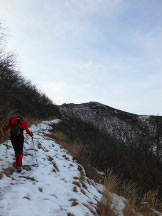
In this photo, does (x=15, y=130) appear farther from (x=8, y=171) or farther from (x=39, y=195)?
(x=39, y=195)

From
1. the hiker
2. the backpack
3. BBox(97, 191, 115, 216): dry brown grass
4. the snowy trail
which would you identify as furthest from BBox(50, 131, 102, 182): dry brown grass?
the backpack

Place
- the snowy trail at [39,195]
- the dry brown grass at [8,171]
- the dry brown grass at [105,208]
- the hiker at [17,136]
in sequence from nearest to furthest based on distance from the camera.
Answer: the snowy trail at [39,195]
the dry brown grass at [105,208]
the dry brown grass at [8,171]
the hiker at [17,136]

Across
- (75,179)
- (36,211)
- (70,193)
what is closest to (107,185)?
(75,179)

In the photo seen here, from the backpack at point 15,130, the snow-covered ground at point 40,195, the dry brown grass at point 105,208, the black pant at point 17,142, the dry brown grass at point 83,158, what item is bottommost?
the dry brown grass at point 83,158

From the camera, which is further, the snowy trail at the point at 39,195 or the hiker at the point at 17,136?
the hiker at the point at 17,136

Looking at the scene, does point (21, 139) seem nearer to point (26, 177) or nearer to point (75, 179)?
point (26, 177)

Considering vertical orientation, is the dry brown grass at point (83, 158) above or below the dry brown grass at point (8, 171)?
below

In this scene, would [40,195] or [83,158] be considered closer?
[40,195]

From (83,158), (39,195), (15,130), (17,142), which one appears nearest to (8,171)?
(17,142)

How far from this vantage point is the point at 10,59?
29.7ft

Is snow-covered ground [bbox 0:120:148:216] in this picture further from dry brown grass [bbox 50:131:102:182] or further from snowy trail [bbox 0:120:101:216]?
dry brown grass [bbox 50:131:102:182]

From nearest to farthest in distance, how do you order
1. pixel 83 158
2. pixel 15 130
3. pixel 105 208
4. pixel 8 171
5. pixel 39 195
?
pixel 39 195 → pixel 105 208 → pixel 8 171 → pixel 15 130 → pixel 83 158

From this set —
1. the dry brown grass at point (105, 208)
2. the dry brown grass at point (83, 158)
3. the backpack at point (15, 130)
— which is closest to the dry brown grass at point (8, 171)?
the backpack at point (15, 130)

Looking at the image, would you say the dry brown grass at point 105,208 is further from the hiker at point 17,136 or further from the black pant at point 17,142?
the black pant at point 17,142
